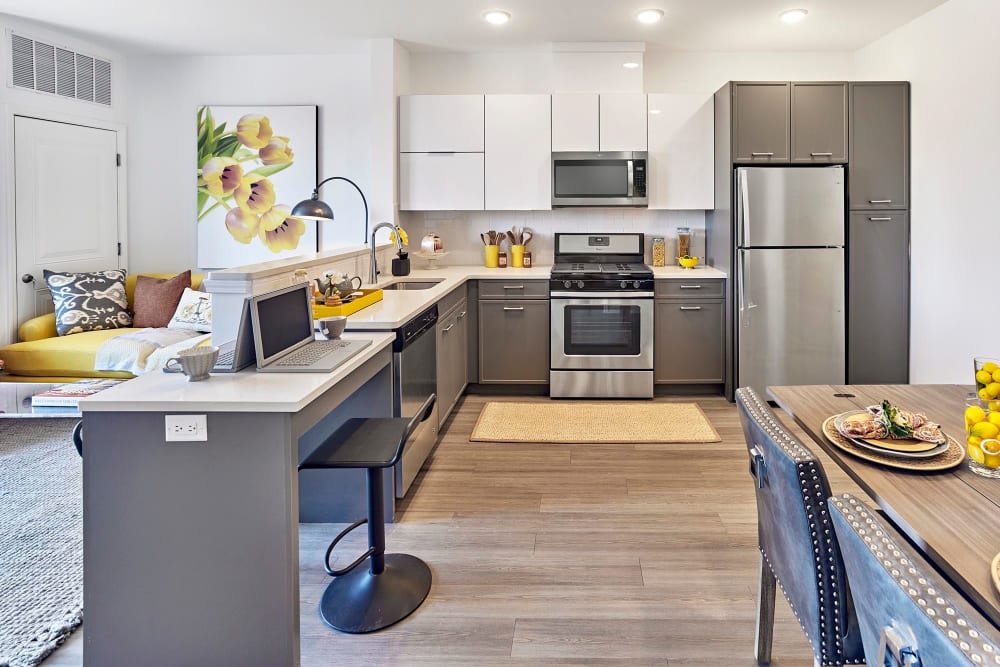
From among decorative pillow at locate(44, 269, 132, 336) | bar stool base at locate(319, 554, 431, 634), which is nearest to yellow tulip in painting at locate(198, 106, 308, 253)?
decorative pillow at locate(44, 269, 132, 336)

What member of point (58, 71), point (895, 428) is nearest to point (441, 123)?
point (58, 71)

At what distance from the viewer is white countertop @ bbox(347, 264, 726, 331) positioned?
3.13 m

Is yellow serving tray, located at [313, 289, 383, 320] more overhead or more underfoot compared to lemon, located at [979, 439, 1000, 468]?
more overhead

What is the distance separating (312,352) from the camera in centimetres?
252

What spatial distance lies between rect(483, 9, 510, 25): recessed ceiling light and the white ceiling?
50 millimetres

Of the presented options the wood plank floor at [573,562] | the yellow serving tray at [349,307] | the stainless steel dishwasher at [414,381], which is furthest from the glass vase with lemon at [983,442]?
the yellow serving tray at [349,307]

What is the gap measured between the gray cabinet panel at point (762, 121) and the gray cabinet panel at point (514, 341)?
1.74 metres

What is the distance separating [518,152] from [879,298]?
8.86 ft

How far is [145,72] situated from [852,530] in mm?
6221

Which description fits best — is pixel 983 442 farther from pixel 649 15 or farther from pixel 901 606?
pixel 649 15

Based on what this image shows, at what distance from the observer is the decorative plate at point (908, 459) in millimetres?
1583

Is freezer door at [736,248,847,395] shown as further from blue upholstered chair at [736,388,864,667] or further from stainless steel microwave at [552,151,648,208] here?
blue upholstered chair at [736,388,864,667]

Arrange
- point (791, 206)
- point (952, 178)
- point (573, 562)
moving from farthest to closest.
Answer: point (791, 206) → point (952, 178) → point (573, 562)

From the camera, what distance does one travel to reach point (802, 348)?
5.11 metres
